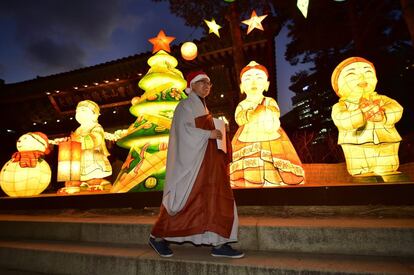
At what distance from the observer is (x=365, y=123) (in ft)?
16.2

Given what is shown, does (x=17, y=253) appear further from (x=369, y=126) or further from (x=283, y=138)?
(x=369, y=126)

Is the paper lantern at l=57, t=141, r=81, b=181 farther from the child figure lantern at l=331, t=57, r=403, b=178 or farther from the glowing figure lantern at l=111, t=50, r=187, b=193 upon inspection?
the child figure lantern at l=331, t=57, r=403, b=178

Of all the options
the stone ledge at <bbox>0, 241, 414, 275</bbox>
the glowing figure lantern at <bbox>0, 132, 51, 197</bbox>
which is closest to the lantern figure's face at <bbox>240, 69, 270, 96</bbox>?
the stone ledge at <bbox>0, 241, 414, 275</bbox>

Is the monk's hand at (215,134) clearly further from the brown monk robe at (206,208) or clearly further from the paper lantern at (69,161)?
the paper lantern at (69,161)

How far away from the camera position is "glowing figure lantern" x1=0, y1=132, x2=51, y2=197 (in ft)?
21.9

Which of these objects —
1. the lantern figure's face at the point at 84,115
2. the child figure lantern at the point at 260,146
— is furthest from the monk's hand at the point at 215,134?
the lantern figure's face at the point at 84,115

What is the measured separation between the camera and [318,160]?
32.1ft

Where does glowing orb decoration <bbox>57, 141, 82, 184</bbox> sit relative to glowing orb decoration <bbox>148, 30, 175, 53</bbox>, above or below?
below

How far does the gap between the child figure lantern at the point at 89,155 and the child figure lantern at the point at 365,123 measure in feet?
18.4

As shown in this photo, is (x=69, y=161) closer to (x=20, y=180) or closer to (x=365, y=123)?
(x=20, y=180)

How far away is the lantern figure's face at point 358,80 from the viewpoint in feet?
16.8

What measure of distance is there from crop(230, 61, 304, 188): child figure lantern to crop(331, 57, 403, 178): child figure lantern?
1040mm

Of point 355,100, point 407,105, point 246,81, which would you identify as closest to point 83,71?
point 246,81

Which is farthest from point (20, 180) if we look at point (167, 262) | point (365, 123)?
point (365, 123)
